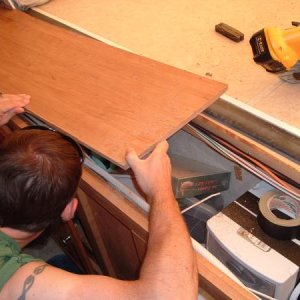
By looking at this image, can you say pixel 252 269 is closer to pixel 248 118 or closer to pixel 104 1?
pixel 248 118

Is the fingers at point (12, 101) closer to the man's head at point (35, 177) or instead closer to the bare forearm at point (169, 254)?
the man's head at point (35, 177)

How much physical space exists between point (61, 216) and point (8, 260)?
177 mm

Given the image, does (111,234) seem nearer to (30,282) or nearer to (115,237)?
(115,237)

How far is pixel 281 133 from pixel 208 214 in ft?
1.15

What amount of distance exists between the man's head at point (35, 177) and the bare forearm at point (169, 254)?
19 centimetres

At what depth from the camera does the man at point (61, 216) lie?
652 mm

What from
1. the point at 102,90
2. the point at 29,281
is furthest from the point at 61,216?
the point at 102,90


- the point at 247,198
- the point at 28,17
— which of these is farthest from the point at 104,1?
the point at 247,198

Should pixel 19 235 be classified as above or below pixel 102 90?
below

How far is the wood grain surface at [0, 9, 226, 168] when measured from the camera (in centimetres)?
83

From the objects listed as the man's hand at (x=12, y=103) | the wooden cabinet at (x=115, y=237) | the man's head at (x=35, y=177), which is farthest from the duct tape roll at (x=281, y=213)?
the man's hand at (x=12, y=103)

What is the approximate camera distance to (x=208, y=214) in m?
1.08

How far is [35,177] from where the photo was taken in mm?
716

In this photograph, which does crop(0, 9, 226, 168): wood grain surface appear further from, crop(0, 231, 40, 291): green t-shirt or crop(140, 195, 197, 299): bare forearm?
crop(0, 231, 40, 291): green t-shirt
